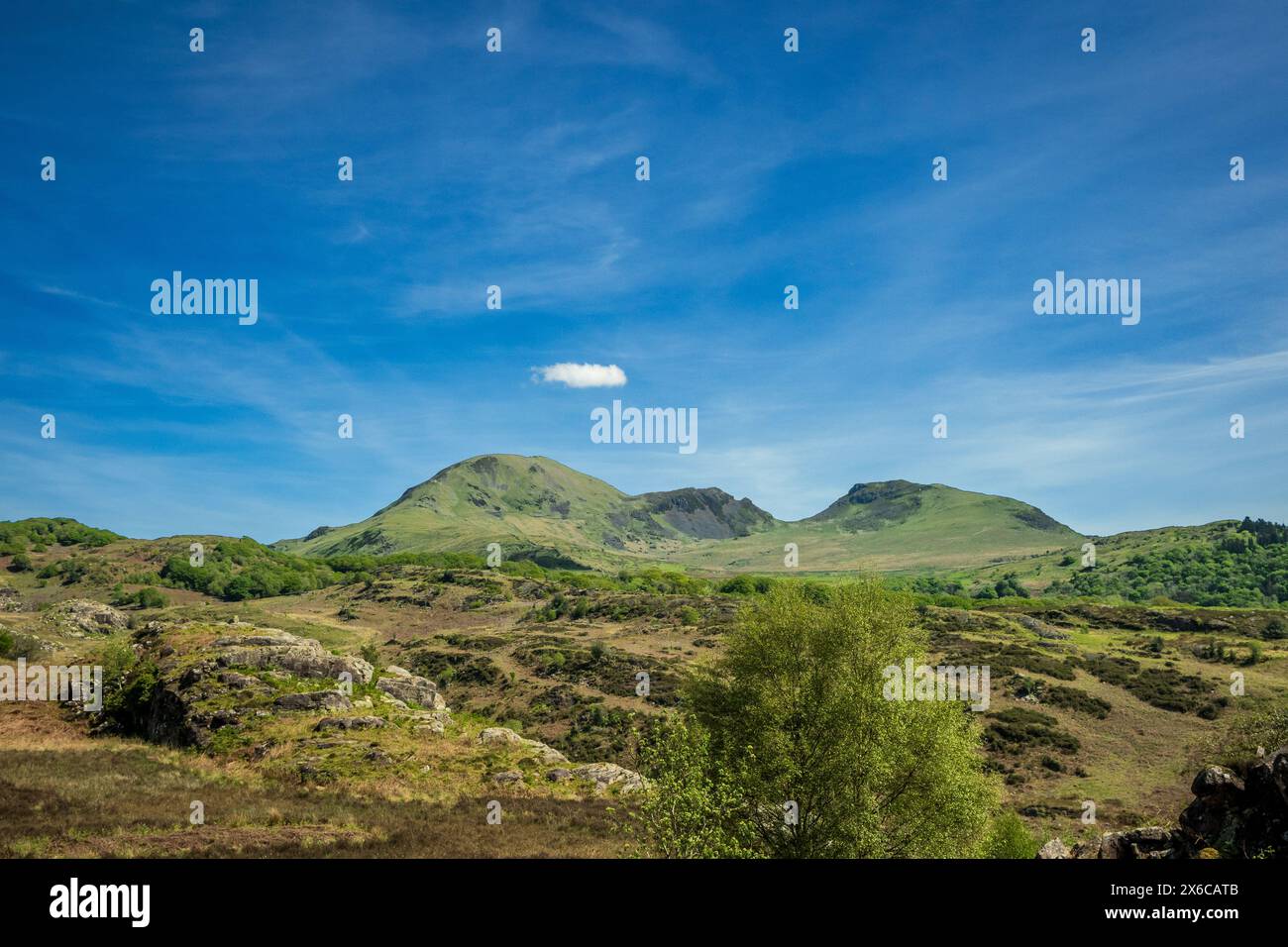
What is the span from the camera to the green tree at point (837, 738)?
109 feet

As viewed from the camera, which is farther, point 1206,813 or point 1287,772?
point 1206,813

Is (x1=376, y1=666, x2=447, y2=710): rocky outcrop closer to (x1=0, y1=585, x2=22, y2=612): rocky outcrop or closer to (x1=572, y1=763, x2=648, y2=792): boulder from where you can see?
(x1=572, y1=763, x2=648, y2=792): boulder

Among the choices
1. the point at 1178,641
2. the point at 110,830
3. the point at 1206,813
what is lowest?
the point at 1178,641

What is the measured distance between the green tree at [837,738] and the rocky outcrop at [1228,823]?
32.2ft

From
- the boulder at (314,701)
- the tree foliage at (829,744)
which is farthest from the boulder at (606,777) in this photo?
the boulder at (314,701)

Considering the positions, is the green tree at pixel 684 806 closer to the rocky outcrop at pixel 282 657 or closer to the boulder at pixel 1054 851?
the boulder at pixel 1054 851

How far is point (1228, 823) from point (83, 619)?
145496mm

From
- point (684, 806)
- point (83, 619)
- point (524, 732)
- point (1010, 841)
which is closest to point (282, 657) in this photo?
point (524, 732)

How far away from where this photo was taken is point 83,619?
386 ft

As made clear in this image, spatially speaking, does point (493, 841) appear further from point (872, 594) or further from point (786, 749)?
point (872, 594)
